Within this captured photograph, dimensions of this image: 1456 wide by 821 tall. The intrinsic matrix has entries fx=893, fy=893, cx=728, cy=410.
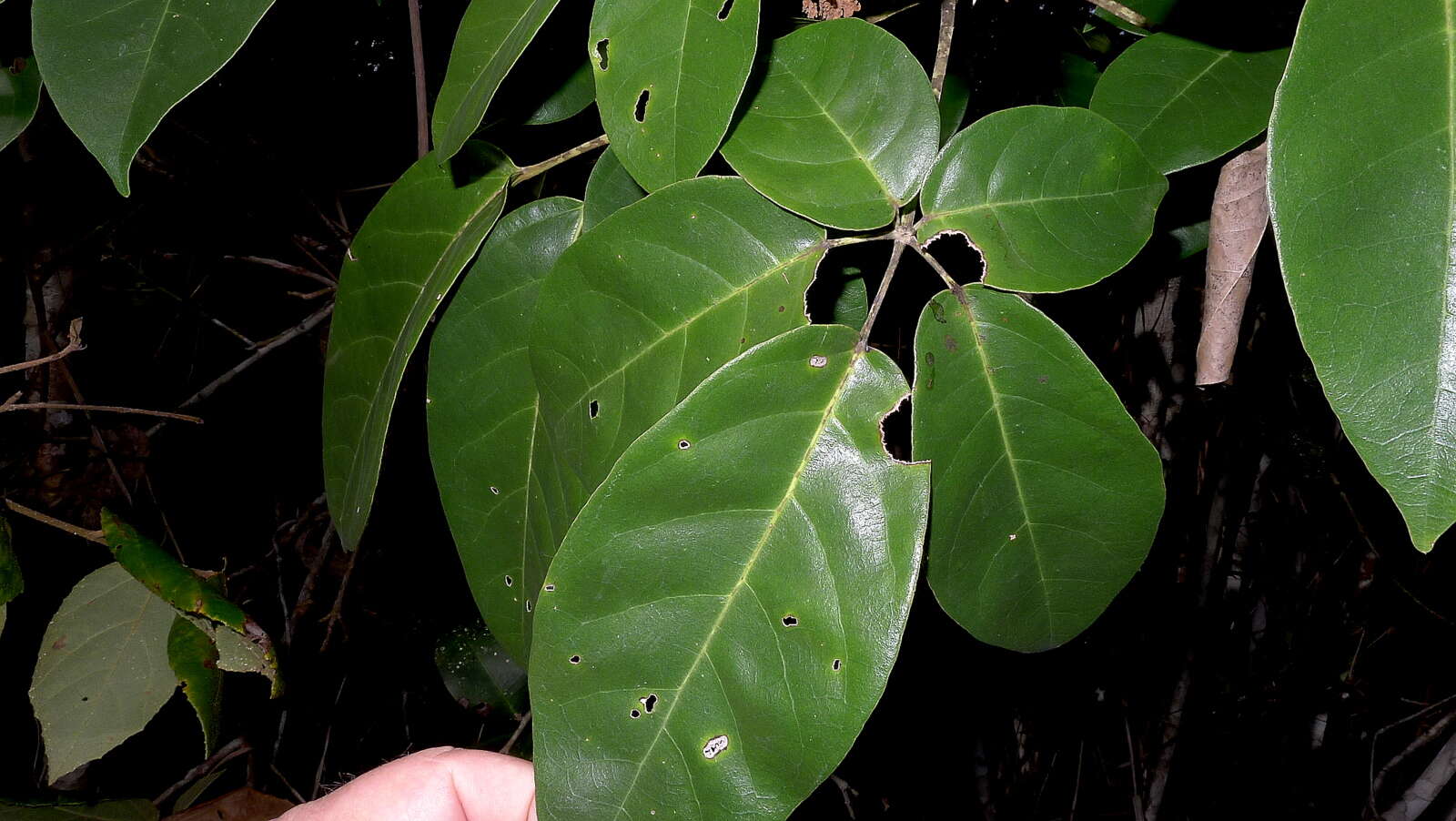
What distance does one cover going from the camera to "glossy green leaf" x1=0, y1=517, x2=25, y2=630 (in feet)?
2.71

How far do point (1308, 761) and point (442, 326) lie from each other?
8.47 feet

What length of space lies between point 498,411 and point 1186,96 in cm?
55

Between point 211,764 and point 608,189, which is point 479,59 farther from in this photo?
point 211,764

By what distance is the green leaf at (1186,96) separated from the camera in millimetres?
606

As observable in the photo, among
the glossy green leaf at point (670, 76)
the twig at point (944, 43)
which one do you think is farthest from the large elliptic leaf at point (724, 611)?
the twig at point (944, 43)

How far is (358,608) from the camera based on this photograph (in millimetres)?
2215

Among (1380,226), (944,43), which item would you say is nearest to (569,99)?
(944,43)

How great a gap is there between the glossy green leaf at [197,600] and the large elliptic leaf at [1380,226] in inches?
34.2

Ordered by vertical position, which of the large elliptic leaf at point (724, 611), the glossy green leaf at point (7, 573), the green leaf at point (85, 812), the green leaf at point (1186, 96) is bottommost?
the green leaf at point (85, 812)

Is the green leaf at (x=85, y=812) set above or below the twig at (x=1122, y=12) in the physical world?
below

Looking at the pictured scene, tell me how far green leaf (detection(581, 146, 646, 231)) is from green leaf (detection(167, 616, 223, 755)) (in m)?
0.56

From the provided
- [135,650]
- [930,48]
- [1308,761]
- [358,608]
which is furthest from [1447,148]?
[1308,761]

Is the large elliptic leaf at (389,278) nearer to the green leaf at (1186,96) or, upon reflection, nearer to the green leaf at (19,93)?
the green leaf at (19,93)

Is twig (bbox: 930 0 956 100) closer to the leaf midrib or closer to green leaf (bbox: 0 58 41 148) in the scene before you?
the leaf midrib
